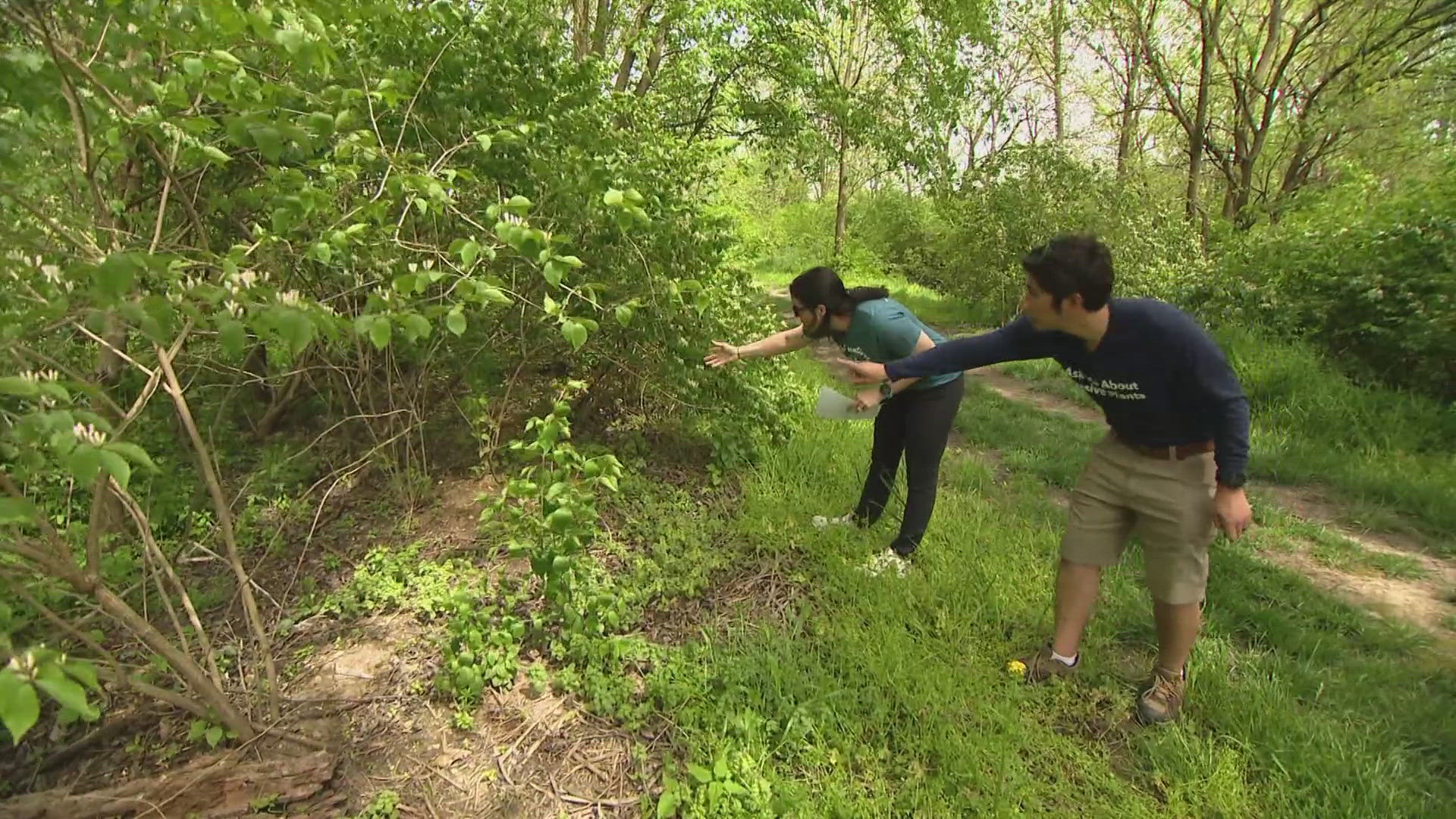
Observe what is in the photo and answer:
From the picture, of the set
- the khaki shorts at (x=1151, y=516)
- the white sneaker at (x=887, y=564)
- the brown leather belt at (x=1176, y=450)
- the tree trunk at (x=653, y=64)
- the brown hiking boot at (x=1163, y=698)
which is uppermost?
the tree trunk at (x=653, y=64)

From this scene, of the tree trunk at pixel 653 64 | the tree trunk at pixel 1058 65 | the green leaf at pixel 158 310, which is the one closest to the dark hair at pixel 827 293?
the green leaf at pixel 158 310

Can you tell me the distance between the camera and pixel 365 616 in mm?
2938

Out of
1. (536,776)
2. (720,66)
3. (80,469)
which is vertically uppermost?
(720,66)

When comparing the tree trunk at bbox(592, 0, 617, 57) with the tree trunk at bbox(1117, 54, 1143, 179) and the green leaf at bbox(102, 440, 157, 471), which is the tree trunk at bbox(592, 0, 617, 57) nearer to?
the green leaf at bbox(102, 440, 157, 471)

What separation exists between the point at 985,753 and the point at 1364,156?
1321 cm

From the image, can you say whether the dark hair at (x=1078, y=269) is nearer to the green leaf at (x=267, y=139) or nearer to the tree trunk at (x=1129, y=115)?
the green leaf at (x=267, y=139)

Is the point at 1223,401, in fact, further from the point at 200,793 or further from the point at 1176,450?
the point at 200,793

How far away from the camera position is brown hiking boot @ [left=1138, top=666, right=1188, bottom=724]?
7.97ft

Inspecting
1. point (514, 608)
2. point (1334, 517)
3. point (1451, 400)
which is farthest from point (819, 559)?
point (1451, 400)

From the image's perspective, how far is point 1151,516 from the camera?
2357 mm

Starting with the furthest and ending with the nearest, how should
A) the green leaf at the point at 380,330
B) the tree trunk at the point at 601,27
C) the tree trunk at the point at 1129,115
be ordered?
the tree trunk at the point at 1129,115 < the tree trunk at the point at 601,27 < the green leaf at the point at 380,330

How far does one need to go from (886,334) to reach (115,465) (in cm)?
264

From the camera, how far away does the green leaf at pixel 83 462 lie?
105 centimetres

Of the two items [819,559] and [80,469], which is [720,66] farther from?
[80,469]
